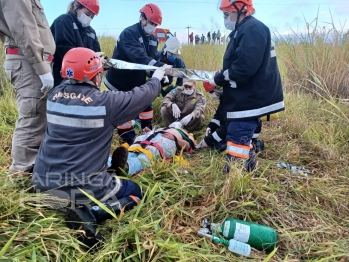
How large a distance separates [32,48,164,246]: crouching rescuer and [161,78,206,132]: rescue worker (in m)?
2.30

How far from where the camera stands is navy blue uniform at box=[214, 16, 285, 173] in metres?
2.80

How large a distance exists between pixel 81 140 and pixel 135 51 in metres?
2.06

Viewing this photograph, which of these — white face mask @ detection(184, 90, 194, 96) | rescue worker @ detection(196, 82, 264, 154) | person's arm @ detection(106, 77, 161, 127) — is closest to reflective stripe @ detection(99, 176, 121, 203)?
person's arm @ detection(106, 77, 161, 127)

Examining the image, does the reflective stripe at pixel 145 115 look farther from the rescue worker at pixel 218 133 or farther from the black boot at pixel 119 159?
the black boot at pixel 119 159

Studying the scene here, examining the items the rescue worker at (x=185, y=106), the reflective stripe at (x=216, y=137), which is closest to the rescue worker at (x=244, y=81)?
the reflective stripe at (x=216, y=137)

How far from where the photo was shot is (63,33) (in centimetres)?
338

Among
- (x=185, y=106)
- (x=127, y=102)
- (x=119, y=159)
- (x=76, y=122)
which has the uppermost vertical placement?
(x=127, y=102)

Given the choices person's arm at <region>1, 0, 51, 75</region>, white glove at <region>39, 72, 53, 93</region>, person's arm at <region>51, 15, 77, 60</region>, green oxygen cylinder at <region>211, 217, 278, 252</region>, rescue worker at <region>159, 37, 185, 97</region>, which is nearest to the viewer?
green oxygen cylinder at <region>211, 217, 278, 252</region>

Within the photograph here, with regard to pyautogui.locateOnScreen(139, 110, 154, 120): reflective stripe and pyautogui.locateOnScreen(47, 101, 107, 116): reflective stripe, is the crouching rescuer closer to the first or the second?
pyautogui.locateOnScreen(47, 101, 107, 116): reflective stripe

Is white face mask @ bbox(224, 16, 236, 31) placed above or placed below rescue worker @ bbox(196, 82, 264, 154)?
above

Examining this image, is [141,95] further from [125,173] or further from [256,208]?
[256,208]

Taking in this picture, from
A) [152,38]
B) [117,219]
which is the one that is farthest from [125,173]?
[152,38]

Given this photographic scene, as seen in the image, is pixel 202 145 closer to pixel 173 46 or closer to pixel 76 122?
pixel 76 122

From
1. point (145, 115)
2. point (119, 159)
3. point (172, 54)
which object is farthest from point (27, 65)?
point (172, 54)
